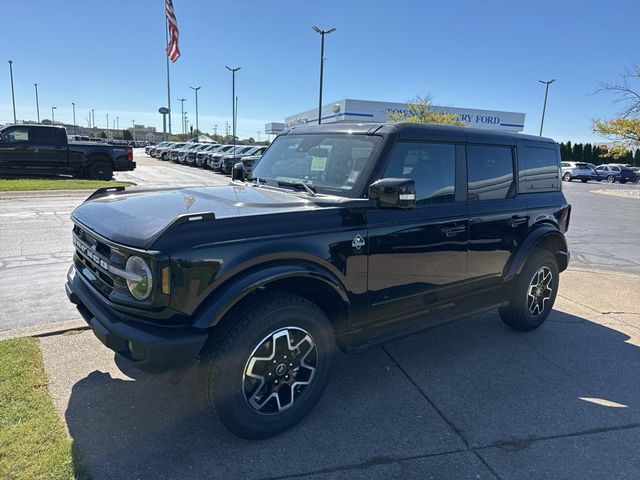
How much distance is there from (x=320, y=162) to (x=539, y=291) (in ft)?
8.91

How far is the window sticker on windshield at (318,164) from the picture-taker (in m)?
3.74

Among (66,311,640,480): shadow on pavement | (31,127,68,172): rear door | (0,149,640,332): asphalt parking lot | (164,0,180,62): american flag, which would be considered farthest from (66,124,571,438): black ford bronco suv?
(164,0,180,62): american flag

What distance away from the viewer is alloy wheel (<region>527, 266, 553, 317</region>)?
4.73 m

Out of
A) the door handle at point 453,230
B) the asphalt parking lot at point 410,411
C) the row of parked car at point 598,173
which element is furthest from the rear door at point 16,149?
the row of parked car at point 598,173

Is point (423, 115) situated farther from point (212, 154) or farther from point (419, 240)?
point (419, 240)

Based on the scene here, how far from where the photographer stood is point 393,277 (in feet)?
11.3

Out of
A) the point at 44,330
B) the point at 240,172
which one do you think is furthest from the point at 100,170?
the point at 44,330

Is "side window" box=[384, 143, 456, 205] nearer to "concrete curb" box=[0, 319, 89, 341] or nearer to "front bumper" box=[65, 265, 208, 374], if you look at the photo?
"front bumper" box=[65, 265, 208, 374]

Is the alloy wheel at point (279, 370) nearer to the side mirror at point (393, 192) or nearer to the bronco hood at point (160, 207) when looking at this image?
the bronco hood at point (160, 207)

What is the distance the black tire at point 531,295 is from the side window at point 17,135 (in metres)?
17.4

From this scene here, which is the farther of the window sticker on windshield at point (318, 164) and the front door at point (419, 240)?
the window sticker on windshield at point (318, 164)

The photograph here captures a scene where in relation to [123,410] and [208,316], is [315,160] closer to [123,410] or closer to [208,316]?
[208,316]

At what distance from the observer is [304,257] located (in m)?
2.93

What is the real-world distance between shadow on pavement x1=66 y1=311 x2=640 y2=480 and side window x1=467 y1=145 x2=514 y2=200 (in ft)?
4.73
